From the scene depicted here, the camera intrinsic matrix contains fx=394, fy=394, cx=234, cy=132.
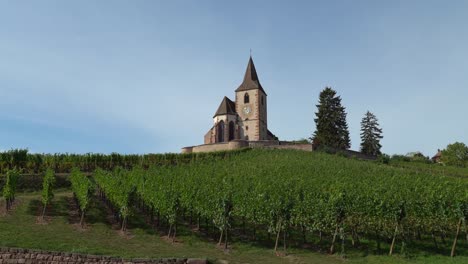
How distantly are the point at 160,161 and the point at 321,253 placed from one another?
101 ft

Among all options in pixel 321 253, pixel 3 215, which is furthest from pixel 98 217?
pixel 321 253

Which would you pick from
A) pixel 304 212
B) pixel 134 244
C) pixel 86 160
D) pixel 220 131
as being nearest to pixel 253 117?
pixel 220 131

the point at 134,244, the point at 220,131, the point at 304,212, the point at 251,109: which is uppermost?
the point at 251,109

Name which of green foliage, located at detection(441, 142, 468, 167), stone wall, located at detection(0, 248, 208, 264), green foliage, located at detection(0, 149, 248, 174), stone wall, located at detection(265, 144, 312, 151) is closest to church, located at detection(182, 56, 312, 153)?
stone wall, located at detection(265, 144, 312, 151)

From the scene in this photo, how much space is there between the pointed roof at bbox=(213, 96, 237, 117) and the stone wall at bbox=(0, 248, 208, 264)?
162ft

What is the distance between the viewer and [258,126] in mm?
64188

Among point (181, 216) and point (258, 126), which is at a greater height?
point (258, 126)

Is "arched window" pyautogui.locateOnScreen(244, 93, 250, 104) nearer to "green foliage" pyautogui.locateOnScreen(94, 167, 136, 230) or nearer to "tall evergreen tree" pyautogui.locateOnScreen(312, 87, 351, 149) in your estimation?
"tall evergreen tree" pyautogui.locateOnScreen(312, 87, 351, 149)

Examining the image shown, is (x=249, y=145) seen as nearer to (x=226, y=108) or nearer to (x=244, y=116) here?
(x=244, y=116)

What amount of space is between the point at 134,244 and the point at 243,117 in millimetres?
46241

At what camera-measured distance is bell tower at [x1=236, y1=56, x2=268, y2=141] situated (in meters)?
64.6

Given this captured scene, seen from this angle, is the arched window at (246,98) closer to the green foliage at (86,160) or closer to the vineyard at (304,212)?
the green foliage at (86,160)

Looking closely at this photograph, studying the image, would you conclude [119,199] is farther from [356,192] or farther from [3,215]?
[356,192]

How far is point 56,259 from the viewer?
17219 mm
